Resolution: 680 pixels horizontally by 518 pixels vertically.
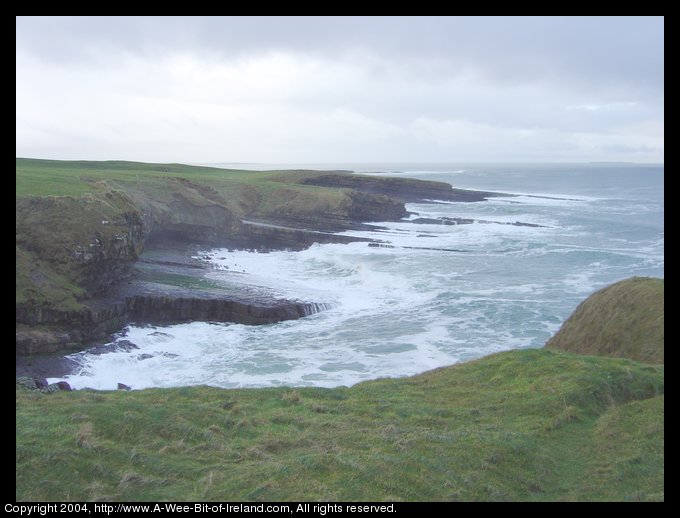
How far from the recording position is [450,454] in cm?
835

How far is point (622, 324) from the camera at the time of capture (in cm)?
1535

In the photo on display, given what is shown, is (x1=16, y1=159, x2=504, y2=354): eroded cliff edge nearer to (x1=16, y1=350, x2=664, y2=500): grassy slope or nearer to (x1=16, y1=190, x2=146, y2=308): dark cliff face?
(x1=16, y1=190, x2=146, y2=308): dark cliff face

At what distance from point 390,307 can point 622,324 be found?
11.5 m

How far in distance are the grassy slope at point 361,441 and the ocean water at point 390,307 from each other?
5366 millimetres

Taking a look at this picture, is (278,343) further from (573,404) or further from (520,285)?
(520,285)

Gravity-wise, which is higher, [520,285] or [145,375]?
[520,285]

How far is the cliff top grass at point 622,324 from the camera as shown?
14.3 meters

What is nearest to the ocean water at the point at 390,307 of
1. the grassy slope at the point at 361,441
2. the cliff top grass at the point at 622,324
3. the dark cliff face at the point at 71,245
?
the dark cliff face at the point at 71,245

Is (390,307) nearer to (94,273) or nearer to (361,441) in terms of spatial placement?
(94,273)

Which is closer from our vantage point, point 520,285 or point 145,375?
point 145,375

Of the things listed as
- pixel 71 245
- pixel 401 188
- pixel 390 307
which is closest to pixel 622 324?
pixel 390 307

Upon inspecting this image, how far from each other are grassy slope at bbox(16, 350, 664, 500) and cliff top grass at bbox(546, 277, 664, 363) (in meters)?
2.53
